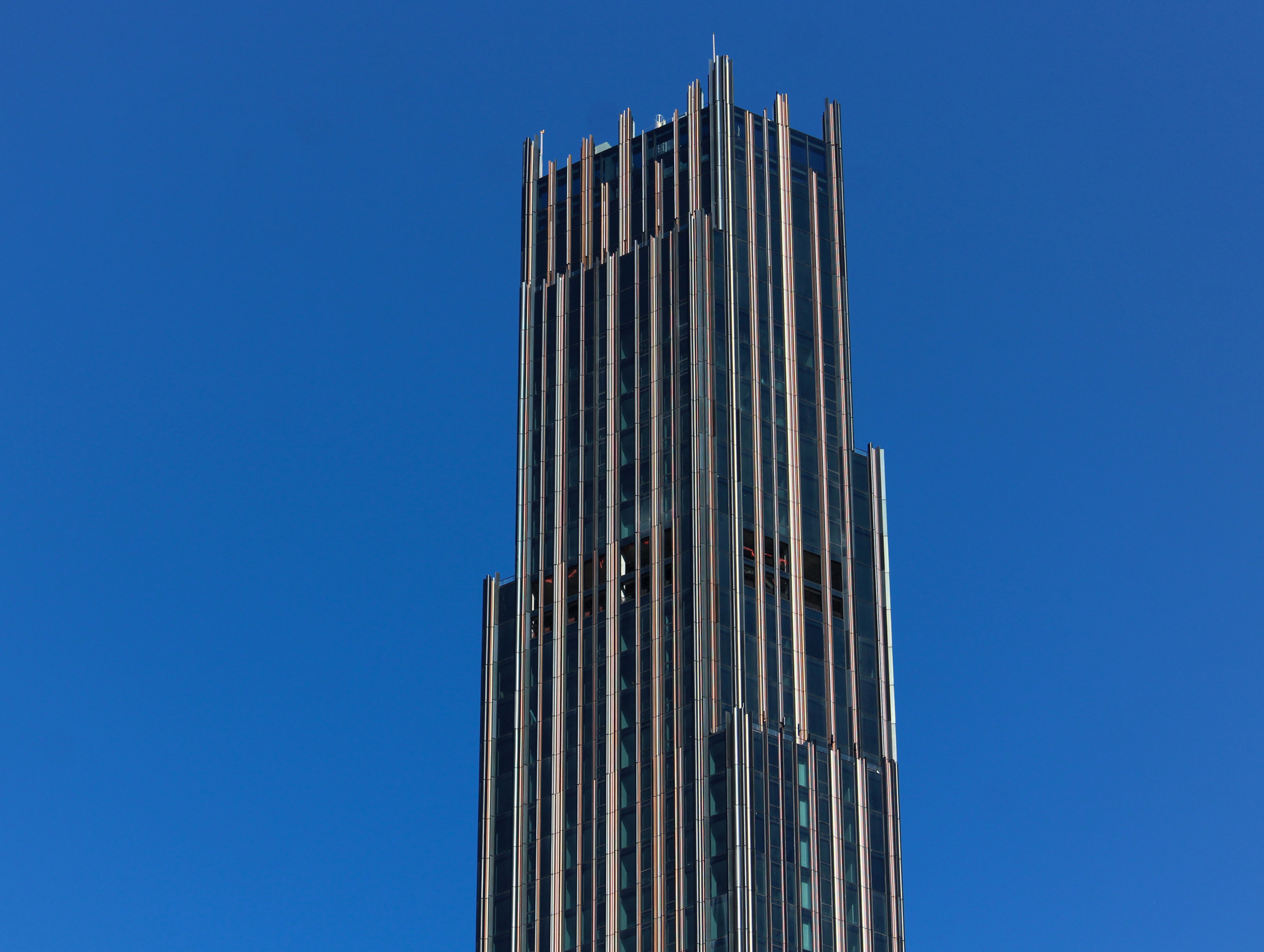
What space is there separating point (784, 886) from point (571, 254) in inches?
2115

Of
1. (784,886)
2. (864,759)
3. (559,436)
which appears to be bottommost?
(784,886)

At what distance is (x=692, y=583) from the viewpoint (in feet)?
495

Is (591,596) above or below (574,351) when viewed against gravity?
below

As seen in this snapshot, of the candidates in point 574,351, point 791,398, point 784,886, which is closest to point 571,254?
point 574,351

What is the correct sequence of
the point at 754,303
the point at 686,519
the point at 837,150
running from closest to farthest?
1. the point at 686,519
2. the point at 754,303
3. the point at 837,150

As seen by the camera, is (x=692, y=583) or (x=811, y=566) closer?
(x=692, y=583)

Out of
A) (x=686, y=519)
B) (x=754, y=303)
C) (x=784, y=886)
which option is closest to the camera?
(x=784, y=886)

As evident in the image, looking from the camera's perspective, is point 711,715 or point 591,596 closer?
point 711,715

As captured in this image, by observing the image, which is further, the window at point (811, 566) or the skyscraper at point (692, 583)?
the window at point (811, 566)

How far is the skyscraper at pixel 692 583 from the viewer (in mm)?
143500

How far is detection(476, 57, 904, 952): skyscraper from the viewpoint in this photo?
471 ft

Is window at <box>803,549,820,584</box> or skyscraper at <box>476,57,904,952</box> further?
window at <box>803,549,820,584</box>

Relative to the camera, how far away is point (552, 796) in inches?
5881

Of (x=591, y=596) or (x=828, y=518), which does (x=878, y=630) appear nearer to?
(x=828, y=518)
